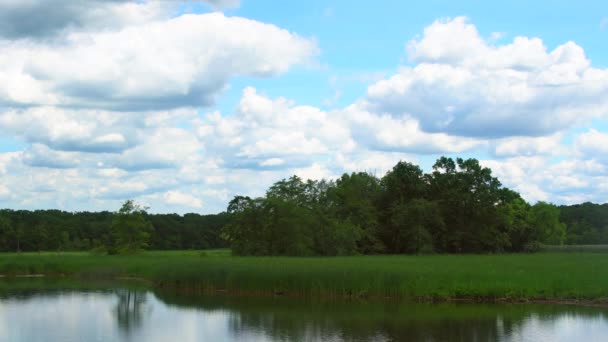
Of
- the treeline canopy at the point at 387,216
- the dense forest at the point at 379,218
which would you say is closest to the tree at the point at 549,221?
the dense forest at the point at 379,218

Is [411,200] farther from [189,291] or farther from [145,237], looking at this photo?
[189,291]

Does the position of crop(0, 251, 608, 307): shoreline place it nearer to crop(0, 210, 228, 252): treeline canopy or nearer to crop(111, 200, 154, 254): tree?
crop(111, 200, 154, 254): tree

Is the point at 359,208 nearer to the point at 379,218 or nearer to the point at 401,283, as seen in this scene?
the point at 379,218

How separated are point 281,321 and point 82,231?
320 feet

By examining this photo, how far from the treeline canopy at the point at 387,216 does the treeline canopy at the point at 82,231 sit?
59.8 ft

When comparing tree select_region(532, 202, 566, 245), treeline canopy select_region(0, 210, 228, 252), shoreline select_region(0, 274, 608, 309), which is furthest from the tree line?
tree select_region(532, 202, 566, 245)

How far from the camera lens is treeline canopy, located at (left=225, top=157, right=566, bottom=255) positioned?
7400 centimetres

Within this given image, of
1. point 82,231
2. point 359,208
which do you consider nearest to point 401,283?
point 359,208

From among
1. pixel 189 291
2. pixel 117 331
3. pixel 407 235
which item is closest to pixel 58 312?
pixel 117 331

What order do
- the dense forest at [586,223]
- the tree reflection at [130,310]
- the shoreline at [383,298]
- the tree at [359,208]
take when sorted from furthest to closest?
the dense forest at [586,223] → the tree at [359,208] → the shoreline at [383,298] → the tree reflection at [130,310]

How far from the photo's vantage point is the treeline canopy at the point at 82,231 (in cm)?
10894

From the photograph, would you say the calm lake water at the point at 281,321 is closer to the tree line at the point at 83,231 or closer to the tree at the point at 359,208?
the tree at the point at 359,208

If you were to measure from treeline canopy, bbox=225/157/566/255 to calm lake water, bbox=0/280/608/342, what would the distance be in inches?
1370

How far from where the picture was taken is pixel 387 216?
88.6 m
